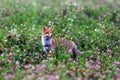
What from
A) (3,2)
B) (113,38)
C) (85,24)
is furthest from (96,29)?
(3,2)

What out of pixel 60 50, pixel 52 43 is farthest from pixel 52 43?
pixel 60 50

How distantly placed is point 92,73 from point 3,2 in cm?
1107

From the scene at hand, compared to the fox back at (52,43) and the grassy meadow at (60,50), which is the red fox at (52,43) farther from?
the grassy meadow at (60,50)

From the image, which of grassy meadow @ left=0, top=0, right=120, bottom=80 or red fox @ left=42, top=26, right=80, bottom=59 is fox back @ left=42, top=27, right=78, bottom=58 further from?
grassy meadow @ left=0, top=0, right=120, bottom=80

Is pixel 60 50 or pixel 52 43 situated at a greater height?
pixel 52 43

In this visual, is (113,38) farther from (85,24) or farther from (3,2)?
(3,2)

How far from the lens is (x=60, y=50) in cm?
1075

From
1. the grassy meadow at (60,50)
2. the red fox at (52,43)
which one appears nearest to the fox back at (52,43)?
the red fox at (52,43)

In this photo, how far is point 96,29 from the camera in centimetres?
1265

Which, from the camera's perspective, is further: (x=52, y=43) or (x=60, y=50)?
(x=52, y=43)

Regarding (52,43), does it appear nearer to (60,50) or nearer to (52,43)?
(52,43)

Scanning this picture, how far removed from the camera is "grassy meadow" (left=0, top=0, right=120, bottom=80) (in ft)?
28.0

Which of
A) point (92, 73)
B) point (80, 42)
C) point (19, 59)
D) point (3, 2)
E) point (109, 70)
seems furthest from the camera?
point (3, 2)

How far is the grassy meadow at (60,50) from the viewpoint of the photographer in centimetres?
853
